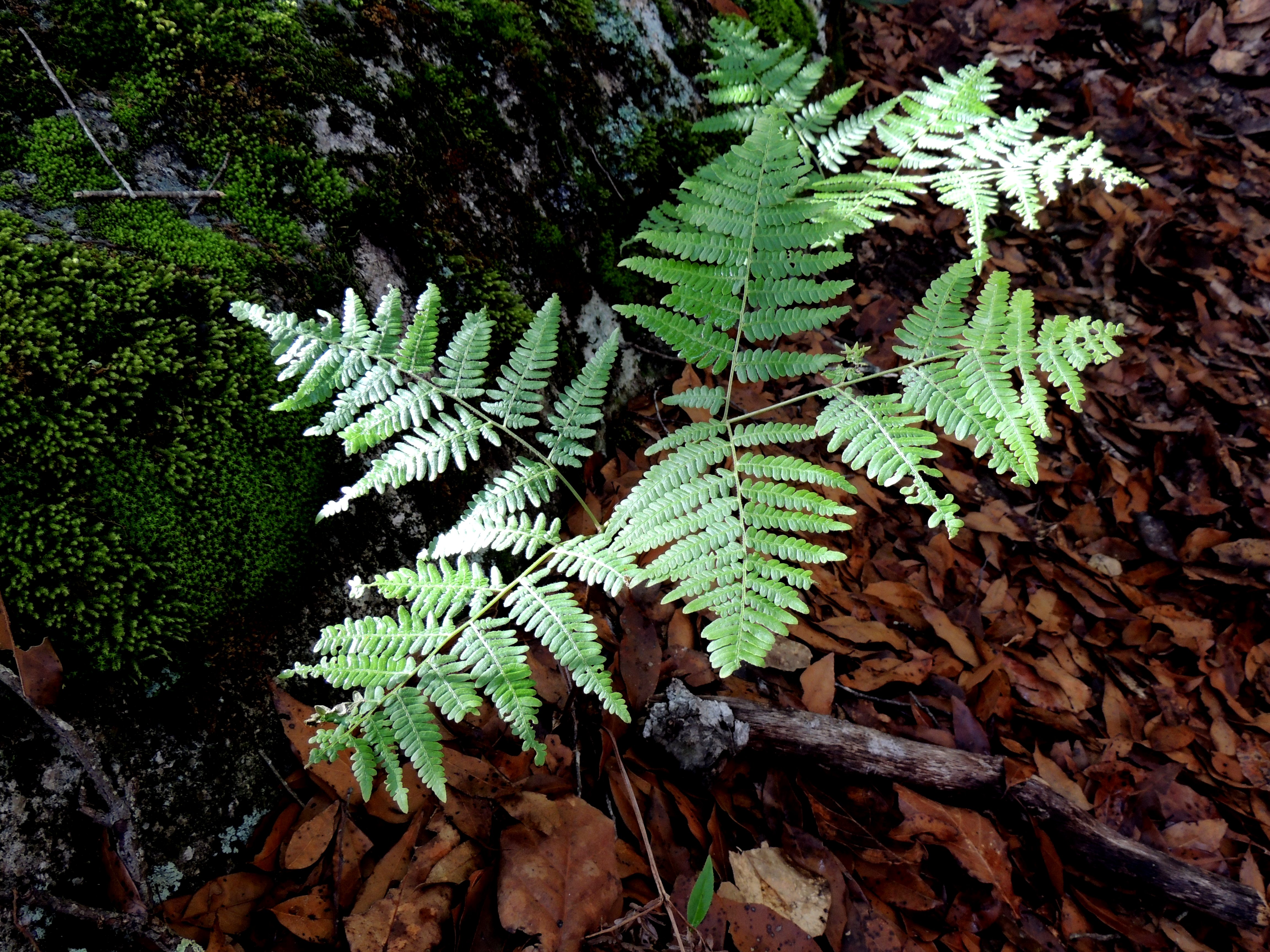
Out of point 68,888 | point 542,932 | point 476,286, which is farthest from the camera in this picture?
point 476,286

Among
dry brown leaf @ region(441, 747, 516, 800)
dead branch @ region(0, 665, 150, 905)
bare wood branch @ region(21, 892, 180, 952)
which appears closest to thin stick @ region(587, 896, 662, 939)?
dry brown leaf @ region(441, 747, 516, 800)

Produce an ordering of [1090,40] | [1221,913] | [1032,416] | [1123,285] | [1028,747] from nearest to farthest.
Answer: [1032,416] < [1221,913] < [1028,747] < [1123,285] < [1090,40]

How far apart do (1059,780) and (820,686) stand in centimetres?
105

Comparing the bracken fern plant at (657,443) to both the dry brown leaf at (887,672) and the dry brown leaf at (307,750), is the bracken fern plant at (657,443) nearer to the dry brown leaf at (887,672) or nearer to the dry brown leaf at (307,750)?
the dry brown leaf at (307,750)

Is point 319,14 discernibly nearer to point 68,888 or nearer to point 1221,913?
point 68,888

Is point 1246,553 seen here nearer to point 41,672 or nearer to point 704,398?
point 704,398

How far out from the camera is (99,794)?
1.66m

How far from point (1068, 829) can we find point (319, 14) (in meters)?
3.89

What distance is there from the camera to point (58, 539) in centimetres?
173

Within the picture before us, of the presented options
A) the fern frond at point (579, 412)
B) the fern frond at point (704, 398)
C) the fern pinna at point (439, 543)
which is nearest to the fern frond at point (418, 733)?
the fern pinna at point (439, 543)

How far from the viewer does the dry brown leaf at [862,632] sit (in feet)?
9.39

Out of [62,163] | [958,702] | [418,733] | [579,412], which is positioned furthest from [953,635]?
[62,163]

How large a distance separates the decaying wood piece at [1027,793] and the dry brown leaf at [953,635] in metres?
0.58

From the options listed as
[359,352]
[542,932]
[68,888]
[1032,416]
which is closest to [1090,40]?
[1032,416]
